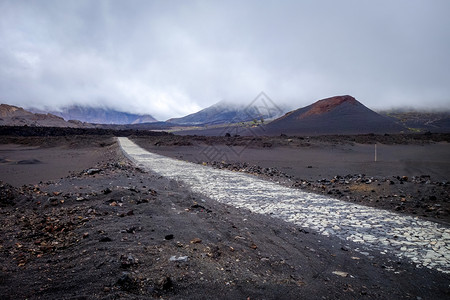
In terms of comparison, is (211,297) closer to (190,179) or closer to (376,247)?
(376,247)

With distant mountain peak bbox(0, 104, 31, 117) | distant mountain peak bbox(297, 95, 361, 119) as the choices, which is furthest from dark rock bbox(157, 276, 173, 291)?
distant mountain peak bbox(0, 104, 31, 117)

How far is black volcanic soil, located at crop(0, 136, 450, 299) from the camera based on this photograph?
2664 mm

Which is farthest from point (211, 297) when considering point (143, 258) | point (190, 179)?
point (190, 179)

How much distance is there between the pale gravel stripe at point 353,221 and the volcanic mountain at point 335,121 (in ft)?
185

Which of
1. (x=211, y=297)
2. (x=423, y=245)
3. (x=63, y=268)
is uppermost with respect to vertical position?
(x=63, y=268)

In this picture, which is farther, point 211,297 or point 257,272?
point 257,272

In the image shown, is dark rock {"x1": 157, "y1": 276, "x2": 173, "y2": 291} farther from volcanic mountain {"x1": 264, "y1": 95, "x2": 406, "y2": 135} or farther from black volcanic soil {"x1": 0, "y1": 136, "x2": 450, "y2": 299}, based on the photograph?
volcanic mountain {"x1": 264, "y1": 95, "x2": 406, "y2": 135}

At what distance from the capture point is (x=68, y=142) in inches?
1549

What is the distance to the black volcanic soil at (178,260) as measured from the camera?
2.66 metres

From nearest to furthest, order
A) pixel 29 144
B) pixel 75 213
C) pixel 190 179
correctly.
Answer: pixel 75 213 < pixel 190 179 < pixel 29 144

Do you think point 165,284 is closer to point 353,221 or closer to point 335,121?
point 353,221

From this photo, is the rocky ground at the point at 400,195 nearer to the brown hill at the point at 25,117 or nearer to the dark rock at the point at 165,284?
the dark rock at the point at 165,284

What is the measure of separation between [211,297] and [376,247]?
3122mm

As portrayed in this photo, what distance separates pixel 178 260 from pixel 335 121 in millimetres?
73203
